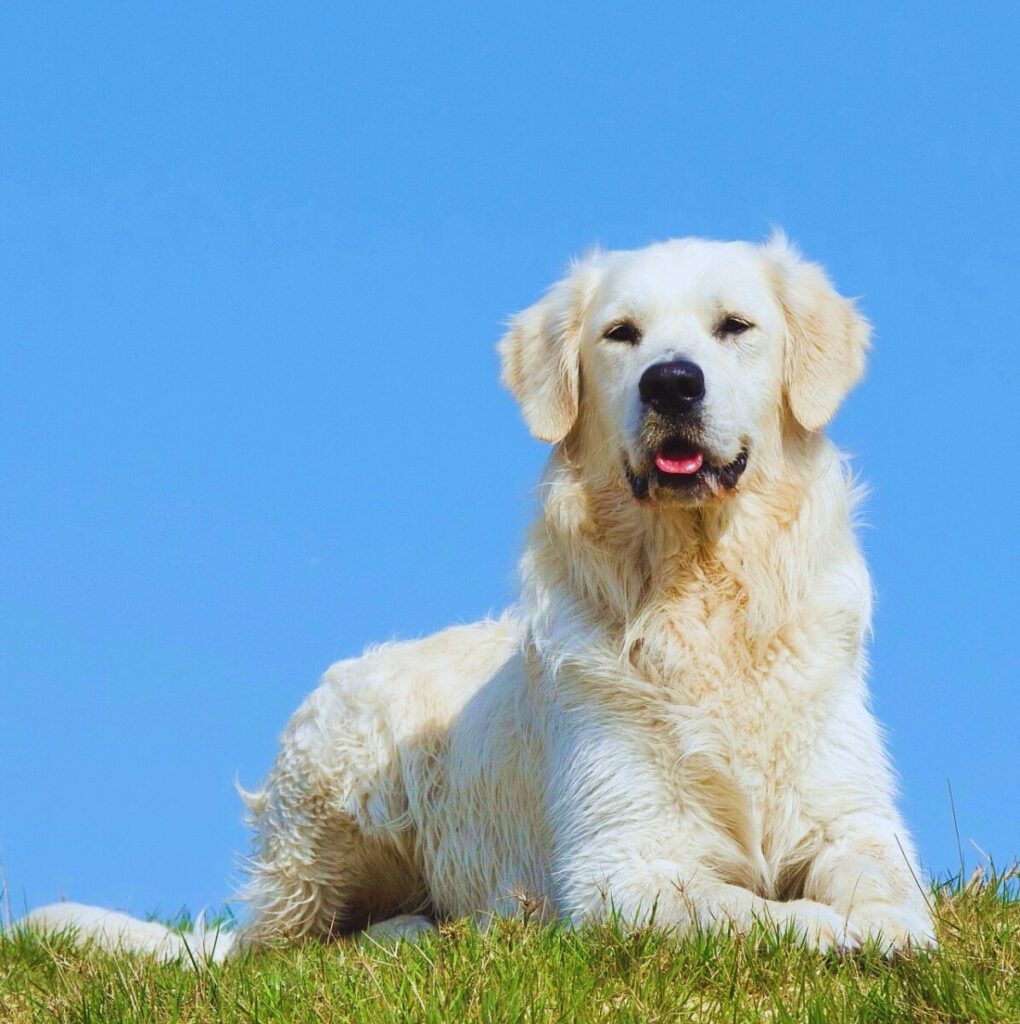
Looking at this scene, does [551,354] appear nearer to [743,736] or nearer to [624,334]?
[624,334]

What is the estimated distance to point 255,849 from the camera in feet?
22.3

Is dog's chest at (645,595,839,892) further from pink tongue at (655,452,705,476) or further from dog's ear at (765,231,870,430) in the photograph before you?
dog's ear at (765,231,870,430)

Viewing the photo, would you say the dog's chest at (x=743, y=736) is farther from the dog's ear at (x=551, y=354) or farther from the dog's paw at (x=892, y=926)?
the dog's ear at (x=551, y=354)

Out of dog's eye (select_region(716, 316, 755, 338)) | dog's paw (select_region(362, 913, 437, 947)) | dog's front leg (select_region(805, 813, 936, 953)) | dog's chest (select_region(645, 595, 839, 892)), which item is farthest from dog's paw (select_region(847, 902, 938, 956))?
dog's paw (select_region(362, 913, 437, 947))

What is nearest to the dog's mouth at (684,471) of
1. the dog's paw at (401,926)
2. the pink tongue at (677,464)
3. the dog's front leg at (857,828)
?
the pink tongue at (677,464)

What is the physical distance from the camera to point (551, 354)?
5410 mm

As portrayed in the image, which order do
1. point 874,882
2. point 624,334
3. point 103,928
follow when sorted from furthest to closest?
point 103,928 → point 624,334 → point 874,882

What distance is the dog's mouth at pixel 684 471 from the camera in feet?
15.8

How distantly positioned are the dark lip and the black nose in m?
0.21

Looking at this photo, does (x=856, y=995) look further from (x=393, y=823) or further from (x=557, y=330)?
(x=393, y=823)

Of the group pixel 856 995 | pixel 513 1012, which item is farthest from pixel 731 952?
pixel 513 1012

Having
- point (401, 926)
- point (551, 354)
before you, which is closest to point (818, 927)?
point (551, 354)

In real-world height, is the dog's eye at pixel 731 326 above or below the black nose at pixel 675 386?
above

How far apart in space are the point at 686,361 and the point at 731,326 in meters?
0.38
